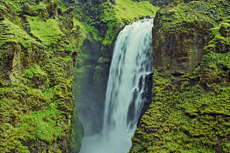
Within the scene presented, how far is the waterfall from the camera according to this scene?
57.9ft

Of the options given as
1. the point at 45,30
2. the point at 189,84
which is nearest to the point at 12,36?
the point at 45,30

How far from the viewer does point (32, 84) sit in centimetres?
1046

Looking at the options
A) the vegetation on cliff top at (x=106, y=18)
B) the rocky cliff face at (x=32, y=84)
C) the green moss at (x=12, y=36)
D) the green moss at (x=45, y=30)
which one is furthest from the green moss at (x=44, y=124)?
the vegetation on cliff top at (x=106, y=18)

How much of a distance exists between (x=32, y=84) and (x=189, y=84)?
10583 millimetres

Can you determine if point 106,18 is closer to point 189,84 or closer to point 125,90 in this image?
point 125,90

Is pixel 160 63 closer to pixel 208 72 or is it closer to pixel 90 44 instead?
pixel 208 72

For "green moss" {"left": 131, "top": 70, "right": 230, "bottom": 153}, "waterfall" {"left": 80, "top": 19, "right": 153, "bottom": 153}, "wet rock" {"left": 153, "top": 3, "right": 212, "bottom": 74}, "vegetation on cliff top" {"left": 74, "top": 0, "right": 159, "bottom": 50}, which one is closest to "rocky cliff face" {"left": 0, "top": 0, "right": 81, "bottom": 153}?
"green moss" {"left": 131, "top": 70, "right": 230, "bottom": 153}

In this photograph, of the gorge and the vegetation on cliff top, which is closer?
the gorge

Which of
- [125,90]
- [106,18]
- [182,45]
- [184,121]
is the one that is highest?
[106,18]

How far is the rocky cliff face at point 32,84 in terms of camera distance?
8680 millimetres

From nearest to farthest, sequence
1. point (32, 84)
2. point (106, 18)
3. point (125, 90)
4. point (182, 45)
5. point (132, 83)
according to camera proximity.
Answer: point (32, 84) → point (182, 45) → point (132, 83) → point (125, 90) → point (106, 18)

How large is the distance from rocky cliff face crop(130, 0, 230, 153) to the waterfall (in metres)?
3.50

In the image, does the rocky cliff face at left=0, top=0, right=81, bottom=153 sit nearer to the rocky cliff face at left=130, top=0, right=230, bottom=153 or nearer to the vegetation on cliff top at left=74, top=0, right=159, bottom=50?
the rocky cliff face at left=130, top=0, right=230, bottom=153

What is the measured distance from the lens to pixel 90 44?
1081 inches
